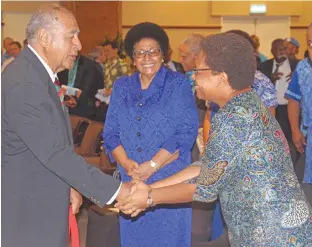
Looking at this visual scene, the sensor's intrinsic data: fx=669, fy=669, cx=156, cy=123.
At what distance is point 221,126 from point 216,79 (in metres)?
0.22

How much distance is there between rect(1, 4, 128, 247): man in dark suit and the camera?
8.90 ft

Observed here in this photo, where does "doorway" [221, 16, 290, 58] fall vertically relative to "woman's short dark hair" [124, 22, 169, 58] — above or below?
above

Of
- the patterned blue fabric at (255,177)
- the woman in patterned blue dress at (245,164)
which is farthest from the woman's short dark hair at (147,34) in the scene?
the patterned blue fabric at (255,177)

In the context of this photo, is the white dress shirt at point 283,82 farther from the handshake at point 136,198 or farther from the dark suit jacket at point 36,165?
the dark suit jacket at point 36,165

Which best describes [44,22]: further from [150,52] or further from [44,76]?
[150,52]

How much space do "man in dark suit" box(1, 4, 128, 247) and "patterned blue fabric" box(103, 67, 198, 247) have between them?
44.6 inches

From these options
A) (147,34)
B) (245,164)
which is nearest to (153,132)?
(147,34)

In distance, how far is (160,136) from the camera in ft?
13.4

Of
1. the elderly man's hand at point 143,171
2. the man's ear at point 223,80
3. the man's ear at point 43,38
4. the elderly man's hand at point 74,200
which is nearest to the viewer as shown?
the man's ear at point 223,80

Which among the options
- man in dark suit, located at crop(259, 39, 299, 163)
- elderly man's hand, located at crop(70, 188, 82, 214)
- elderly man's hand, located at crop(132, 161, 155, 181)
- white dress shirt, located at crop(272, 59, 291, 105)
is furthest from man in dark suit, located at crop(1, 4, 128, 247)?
white dress shirt, located at crop(272, 59, 291, 105)

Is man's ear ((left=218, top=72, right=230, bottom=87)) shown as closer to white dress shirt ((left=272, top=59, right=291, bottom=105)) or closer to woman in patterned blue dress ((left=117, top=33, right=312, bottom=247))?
woman in patterned blue dress ((left=117, top=33, right=312, bottom=247))

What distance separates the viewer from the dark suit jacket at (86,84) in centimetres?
855

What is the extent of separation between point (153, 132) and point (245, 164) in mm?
1540

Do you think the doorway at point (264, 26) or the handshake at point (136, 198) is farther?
the doorway at point (264, 26)
